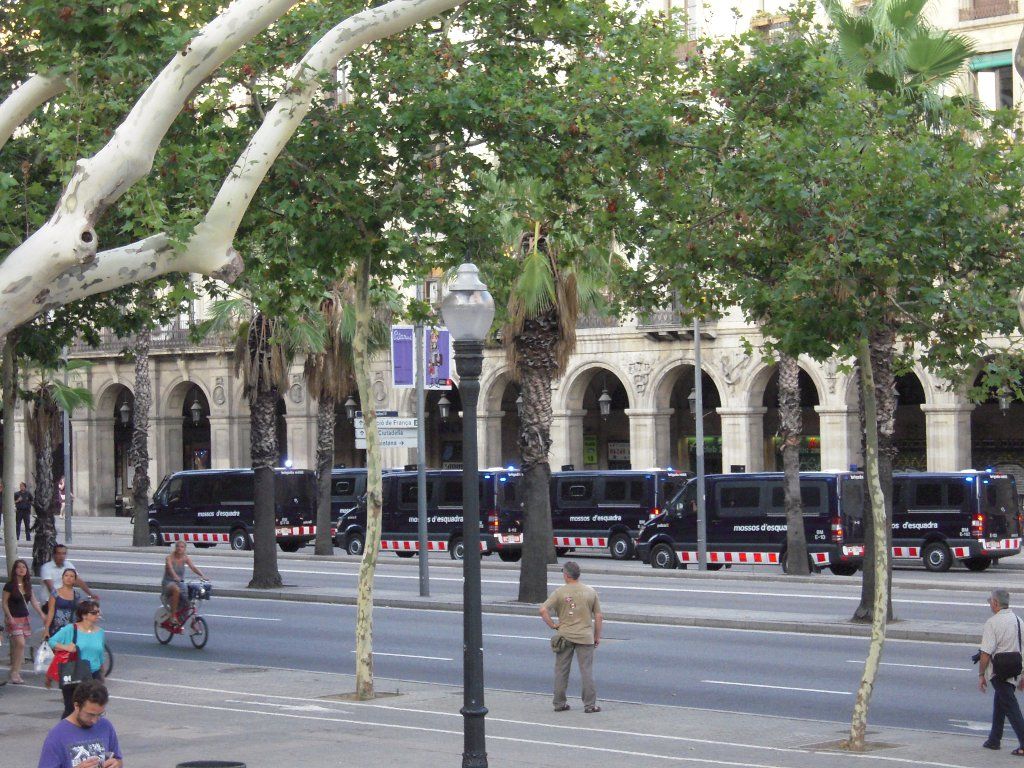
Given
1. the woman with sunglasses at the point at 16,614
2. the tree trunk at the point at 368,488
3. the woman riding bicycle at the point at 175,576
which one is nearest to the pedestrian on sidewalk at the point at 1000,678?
the tree trunk at the point at 368,488

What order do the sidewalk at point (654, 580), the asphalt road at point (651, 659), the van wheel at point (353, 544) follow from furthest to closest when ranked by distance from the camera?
the van wheel at point (353, 544), the sidewalk at point (654, 580), the asphalt road at point (651, 659)

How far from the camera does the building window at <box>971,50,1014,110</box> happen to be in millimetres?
41281

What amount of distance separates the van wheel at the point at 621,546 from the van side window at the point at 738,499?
14.7ft

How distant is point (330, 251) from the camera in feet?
56.9

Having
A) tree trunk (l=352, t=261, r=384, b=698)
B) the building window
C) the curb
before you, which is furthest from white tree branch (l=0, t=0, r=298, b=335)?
the building window

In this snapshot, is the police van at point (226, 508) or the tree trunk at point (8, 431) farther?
the police van at point (226, 508)

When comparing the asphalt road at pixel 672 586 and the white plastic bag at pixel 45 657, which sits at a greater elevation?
the white plastic bag at pixel 45 657

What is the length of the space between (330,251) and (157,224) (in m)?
5.63

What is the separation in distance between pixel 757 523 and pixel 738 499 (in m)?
0.69

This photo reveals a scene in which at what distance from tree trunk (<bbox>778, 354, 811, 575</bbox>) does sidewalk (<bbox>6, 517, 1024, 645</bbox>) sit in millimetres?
696

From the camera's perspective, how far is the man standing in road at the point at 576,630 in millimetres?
16078

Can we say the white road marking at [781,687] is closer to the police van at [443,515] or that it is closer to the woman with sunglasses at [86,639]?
the woman with sunglasses at [86,639]

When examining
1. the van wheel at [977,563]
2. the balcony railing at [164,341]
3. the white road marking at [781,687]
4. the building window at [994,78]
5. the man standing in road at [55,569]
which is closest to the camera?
the white road marking at [781,687]

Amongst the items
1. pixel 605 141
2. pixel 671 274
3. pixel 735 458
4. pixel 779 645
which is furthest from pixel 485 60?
pixel 735 458
